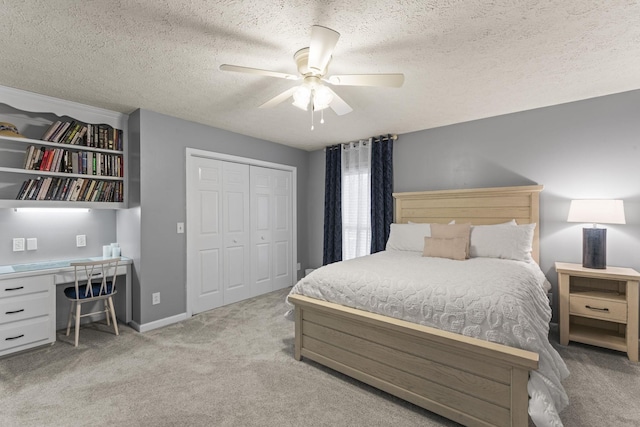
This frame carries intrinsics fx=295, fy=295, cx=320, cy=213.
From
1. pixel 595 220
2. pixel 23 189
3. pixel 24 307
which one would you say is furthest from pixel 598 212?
pixel 23 189

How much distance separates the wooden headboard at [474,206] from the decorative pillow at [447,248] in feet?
2.20

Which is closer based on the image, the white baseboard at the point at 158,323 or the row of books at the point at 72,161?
the row of books at the point at 72,161

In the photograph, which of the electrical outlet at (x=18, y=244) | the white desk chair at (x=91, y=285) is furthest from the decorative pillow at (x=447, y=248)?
the electrical outlet at (x=18, y=244)

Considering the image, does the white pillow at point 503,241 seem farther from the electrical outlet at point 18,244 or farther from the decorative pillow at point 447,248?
the electrical outlet at point 18,244

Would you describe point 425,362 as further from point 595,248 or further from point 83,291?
point 83,291

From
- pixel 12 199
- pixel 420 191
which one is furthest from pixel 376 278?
pixel 12 199

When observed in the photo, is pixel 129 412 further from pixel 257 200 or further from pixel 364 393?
pixel 257 200

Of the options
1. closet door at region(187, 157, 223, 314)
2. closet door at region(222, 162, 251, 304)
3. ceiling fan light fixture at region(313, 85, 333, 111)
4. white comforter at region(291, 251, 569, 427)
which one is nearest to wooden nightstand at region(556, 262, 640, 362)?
white comforter at region(291, 251, 569, 427)

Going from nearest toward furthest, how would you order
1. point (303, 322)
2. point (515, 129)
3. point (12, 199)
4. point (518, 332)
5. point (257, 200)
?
1. point (518, 332)
2. point (303, 322)
3. point (12, 199)
4. point (515, 129)
5. point (257, 200)

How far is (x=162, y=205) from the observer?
128 inches

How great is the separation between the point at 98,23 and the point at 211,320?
2862mm

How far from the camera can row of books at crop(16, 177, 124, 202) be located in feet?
8.91

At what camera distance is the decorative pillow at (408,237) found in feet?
11.2

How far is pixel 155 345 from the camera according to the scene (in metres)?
2.75
